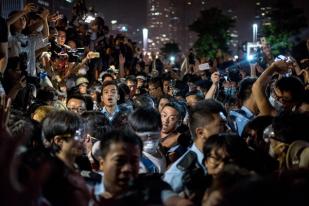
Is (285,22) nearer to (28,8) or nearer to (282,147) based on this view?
(28,8)

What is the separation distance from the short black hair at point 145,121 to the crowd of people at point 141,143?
0.01m

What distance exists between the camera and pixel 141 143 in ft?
13.1

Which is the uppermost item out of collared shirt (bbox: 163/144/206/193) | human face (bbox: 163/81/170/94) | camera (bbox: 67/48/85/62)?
camera (bbox: 67/48/85/62)

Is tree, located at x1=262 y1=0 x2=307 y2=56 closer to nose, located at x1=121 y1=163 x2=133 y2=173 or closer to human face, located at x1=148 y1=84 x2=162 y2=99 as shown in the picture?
human face, located at x1=148 y1=84 x2=162 y2=99

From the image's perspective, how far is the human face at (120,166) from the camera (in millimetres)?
3451

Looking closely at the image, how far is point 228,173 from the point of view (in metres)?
2.95

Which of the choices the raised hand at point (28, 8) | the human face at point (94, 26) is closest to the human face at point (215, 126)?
the raised hand at point (28, 8)

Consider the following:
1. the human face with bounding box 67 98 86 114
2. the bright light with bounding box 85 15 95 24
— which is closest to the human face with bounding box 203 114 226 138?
the human face with bounding box 67 98 86 114

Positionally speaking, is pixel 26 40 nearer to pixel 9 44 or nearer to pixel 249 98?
pixel 9 44

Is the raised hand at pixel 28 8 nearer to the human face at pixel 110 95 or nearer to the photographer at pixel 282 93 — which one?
the human face at pixel 110 95

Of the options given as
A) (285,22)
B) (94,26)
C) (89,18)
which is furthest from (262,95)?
(285,22)

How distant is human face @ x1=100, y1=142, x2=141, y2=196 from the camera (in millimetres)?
3451

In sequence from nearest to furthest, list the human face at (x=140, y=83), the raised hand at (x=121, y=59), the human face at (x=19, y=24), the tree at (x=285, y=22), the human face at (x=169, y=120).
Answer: the human face at (x=169, y=120), the human face at (x=19, y=24), the human face at (x=140, y=83), the raised hand at (x=121, y=59), the tree at (x=285, y=22)

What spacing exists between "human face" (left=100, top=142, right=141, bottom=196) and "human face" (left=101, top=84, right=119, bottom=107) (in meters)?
4.44
